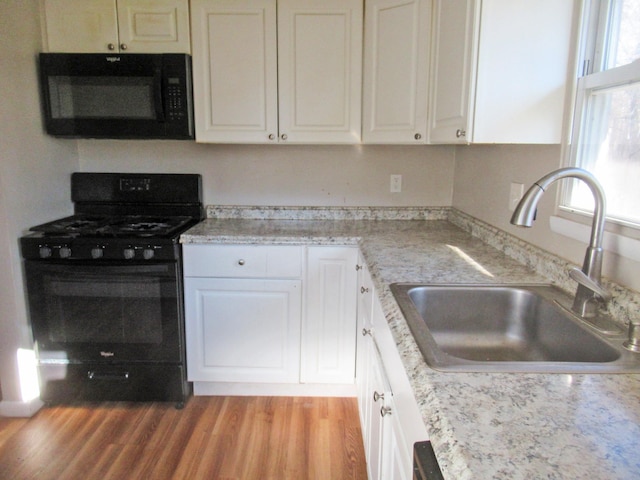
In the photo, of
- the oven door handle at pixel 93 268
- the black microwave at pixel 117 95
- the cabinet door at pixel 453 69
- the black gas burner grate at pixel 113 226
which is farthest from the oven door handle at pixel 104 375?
the cabinet door at pixel 453 69

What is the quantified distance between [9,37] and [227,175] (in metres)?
1.17

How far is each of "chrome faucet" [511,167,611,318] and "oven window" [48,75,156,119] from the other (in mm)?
1818

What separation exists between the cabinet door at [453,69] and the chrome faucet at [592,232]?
51 centimetres

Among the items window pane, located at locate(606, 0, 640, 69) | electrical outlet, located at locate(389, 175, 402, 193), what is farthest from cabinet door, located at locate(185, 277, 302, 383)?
window pane, located at locate(606, 0, 640, 69)

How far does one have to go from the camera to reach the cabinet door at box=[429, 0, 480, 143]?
58.5 inches

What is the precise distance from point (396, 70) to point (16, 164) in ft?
5.96

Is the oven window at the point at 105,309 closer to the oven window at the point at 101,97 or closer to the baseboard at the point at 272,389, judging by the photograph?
the baseboard at the point at 272,389

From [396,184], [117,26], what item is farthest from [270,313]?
[117,26]

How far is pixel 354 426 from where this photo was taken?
2080 millimetres

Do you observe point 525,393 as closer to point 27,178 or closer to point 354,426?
point 354,426

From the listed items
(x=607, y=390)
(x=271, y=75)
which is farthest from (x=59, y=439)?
(x=607, y=390)

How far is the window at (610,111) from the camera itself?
1.15m

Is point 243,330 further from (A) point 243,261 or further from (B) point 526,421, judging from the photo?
(B) point 526,421

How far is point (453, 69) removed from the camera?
1.71m
